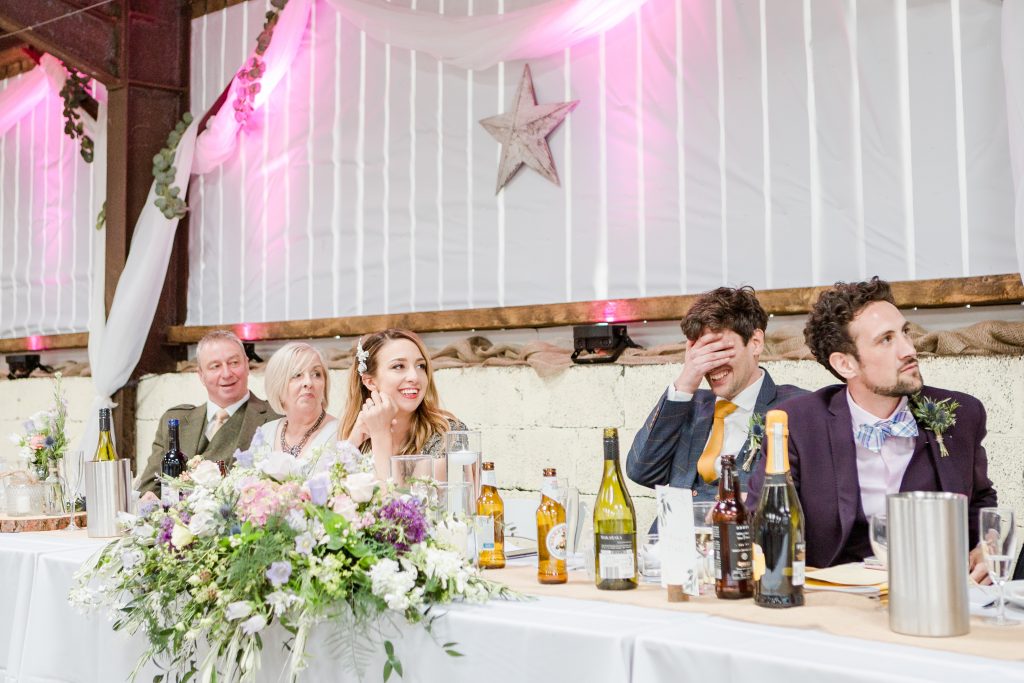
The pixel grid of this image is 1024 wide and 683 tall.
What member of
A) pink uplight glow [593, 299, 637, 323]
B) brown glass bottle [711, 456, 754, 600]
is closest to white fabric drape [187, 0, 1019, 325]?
pink uplight glow [593, 299, 637, 323]

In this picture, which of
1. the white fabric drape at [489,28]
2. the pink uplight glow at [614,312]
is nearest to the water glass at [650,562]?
the pink uplight glow at [614,312]

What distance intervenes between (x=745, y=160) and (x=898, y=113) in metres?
0.60

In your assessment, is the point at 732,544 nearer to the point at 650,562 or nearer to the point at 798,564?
the point at 798,564

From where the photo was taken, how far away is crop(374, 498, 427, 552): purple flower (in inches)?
72.5

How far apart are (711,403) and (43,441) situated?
209 centimetres

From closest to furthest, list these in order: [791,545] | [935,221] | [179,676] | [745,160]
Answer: [791,545] → [179,676] → [935,221] → [745,160]

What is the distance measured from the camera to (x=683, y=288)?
4309mm

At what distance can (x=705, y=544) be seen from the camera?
72.2 inches

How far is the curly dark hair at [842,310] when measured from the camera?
2.45 metres

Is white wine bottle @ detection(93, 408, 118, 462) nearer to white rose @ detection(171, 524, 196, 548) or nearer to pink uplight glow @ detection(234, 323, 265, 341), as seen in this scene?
white rose @ detection(171, 524, 196, 548)

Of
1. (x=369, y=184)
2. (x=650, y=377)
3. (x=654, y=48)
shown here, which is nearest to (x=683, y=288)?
(x=650, y=377)

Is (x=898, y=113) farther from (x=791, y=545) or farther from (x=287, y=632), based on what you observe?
(x=287, y=632)

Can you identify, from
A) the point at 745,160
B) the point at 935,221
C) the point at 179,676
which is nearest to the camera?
the point at 179,676

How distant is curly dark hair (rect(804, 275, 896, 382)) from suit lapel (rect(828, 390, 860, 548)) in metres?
0.14
